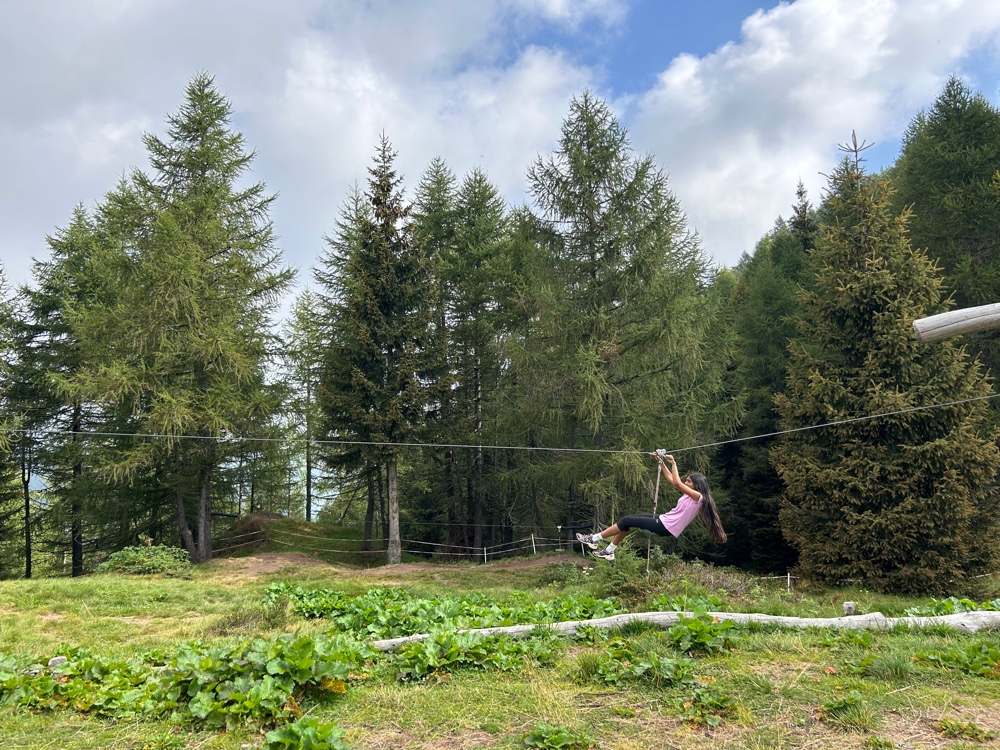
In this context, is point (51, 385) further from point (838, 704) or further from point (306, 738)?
point (838, 704)

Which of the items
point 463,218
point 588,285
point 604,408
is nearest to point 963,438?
point 604,408

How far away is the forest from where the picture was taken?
538 inches

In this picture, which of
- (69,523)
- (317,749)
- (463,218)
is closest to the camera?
(317,749)

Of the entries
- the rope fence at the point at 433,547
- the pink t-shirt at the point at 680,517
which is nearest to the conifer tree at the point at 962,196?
the rope fence at the point at 433,547

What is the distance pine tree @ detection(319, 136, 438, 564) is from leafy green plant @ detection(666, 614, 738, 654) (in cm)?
1365

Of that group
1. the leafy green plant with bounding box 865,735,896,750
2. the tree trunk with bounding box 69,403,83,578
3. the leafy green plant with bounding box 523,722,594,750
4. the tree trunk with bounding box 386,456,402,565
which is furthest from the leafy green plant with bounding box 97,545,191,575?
the leafy green plant with bounding box 865,735,896,750

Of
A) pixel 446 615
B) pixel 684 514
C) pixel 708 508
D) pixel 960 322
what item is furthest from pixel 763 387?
pixel 960 322

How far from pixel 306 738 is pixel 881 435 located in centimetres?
1437

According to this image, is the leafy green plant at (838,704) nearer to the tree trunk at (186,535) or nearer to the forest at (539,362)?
the forest at (539,362)

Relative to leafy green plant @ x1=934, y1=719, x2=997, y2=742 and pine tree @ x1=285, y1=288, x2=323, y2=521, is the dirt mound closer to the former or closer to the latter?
pine tree @ x1=285, y1=288, x2=323, y2=521

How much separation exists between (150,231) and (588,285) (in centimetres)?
1393

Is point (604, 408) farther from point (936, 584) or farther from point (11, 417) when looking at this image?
point (11, 417)

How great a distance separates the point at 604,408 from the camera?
17.3 metres

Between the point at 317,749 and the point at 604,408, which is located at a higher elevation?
the point at 604,408
